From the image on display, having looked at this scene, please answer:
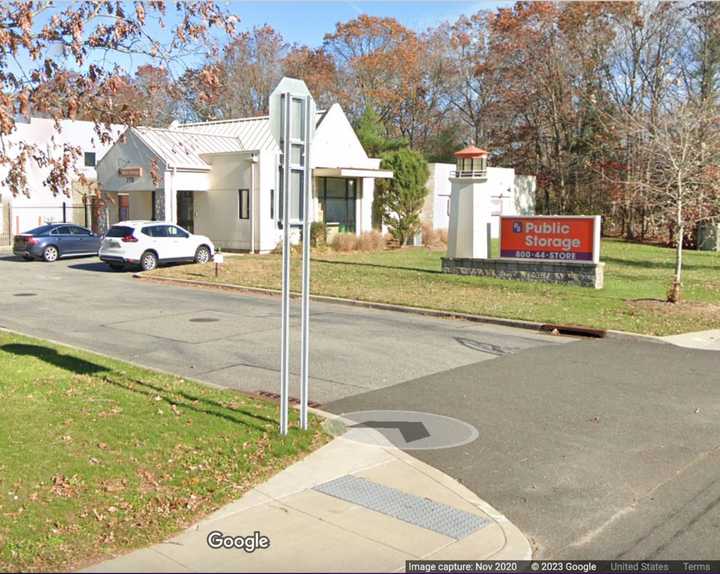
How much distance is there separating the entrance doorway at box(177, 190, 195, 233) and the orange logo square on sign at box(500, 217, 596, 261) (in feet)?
50.6

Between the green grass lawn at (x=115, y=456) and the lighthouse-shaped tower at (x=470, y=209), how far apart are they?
13447 millimetres

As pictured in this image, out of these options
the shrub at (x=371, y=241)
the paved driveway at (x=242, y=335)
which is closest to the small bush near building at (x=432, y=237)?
the shrub at (x=371, y=241)

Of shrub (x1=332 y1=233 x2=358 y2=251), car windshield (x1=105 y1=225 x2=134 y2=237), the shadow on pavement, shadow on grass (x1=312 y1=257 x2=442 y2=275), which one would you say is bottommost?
the shadow on pavement

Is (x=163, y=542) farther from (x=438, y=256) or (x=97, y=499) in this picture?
(x=438, y=256)

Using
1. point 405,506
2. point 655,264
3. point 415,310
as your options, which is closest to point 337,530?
point 405,506

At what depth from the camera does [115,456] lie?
606 centimetres

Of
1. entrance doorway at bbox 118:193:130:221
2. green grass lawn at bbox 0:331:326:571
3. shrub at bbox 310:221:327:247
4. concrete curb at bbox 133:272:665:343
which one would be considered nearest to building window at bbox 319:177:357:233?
shrub at bbox 310:221:327:247

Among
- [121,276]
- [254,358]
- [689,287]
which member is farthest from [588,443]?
[121,276]

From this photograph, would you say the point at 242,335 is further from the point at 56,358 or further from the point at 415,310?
the point at 415,310

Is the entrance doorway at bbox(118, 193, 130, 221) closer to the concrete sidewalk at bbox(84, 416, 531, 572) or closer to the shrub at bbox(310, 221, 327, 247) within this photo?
the shrub at bbox(310, 221, 327, 247)

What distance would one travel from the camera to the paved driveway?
9961mm

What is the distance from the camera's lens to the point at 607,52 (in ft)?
146

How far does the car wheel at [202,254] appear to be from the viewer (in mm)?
24984

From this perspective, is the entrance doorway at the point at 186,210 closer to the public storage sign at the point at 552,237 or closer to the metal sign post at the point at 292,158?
the public storage sign at the point at 552,237
